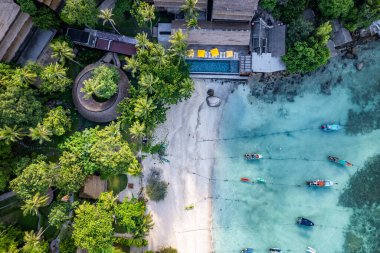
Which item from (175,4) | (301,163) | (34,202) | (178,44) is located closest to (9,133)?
(34,202)

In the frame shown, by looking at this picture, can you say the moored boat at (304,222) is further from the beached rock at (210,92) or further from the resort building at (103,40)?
the resort building at (103,40)

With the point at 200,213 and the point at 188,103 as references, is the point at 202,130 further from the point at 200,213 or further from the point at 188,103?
the point at 200,213

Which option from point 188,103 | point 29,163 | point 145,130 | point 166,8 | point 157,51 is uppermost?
point 166,8

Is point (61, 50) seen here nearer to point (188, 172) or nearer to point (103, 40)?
point (103, 40)

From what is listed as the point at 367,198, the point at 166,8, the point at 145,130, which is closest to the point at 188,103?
the point at 145,130

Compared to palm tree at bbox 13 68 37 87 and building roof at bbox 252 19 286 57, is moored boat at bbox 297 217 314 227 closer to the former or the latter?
building roof at bbox 252 19 286 57

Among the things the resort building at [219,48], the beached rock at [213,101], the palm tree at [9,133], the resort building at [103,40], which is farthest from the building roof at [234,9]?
the palm tree at [9,133]
